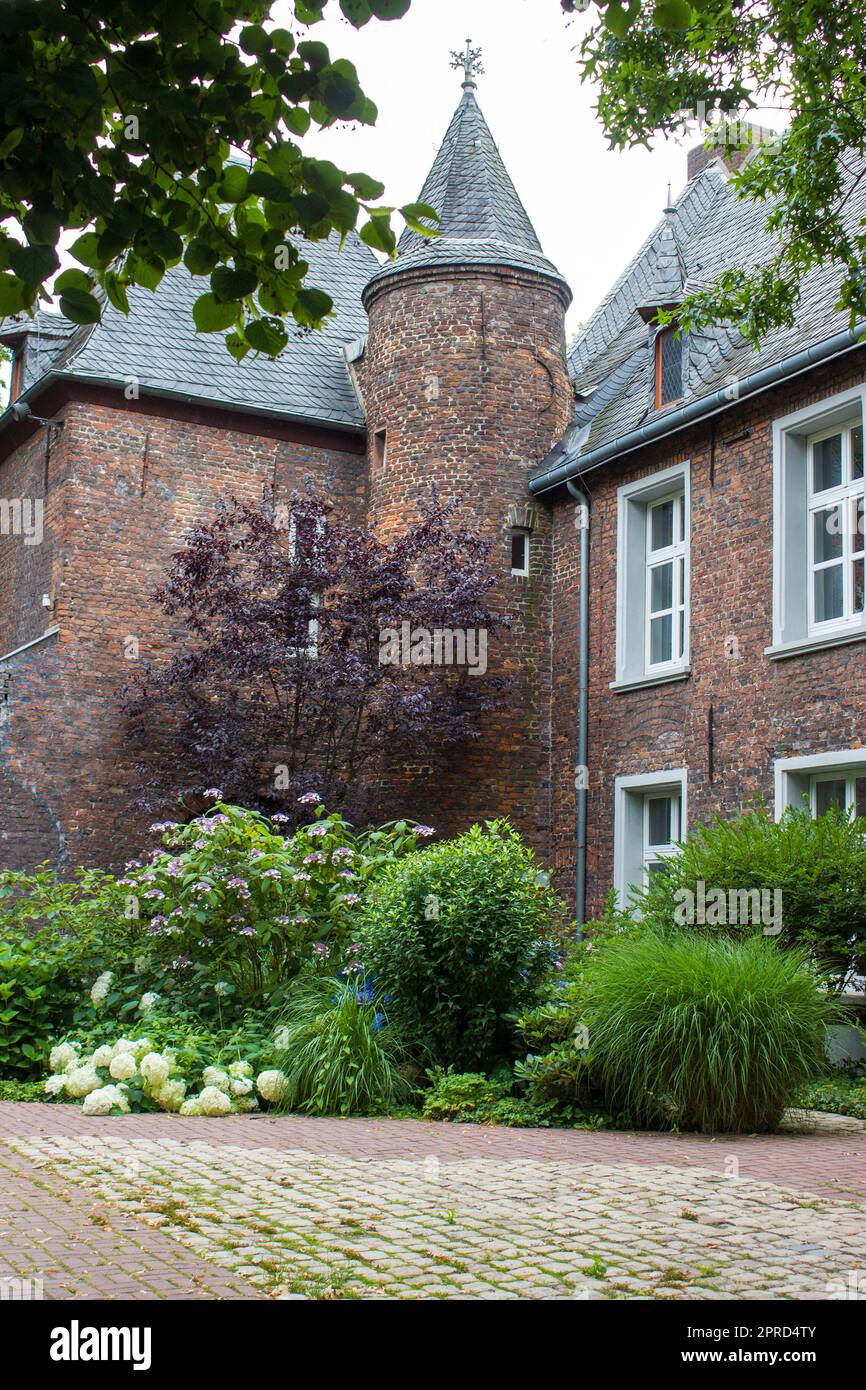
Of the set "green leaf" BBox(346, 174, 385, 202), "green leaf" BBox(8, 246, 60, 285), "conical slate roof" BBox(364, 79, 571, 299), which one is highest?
"conical slate roof" BBox(364, 79, 571, 299)

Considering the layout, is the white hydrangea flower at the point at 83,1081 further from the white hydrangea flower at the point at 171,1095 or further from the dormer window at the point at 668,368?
the dormer window at the point at 668,368

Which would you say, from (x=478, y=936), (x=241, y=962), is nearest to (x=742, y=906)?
(x=478, y=936)

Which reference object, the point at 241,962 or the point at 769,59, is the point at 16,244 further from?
the point at 241,962

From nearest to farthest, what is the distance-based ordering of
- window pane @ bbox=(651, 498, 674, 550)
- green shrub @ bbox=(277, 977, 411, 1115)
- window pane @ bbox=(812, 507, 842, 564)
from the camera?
green shrub @ bbox=(277, 977, 411, 1115) → window pane @ bbox=(812, 507, 842, 564) → window pane @ bbox=(651, 498, 674, 550)

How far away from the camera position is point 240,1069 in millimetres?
9023

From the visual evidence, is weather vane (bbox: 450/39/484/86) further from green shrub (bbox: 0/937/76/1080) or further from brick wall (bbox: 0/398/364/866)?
green shrub (bbox: 0/937/76/1080)

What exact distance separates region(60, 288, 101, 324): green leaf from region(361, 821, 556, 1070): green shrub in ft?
18.5

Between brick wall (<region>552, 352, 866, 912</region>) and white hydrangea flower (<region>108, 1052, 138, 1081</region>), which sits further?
brick wall (<region>552, 352, 866, 912</region>)

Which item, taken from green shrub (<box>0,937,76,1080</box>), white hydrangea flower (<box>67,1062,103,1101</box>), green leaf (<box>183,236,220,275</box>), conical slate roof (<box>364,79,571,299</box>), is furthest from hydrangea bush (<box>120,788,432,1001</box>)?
conical slate roof (<box>364,79,571,299</box>)

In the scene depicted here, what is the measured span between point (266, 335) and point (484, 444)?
518 inches

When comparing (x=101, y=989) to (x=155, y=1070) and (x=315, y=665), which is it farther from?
(x=315, y=665)

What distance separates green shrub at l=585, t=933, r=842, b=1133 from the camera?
26.1 ft

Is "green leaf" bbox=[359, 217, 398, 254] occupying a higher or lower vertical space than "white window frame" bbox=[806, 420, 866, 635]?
lower

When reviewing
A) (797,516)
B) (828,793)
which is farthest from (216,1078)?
(797,516)
